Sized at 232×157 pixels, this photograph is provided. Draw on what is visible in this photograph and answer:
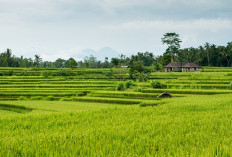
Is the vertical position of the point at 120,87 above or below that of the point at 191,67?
below

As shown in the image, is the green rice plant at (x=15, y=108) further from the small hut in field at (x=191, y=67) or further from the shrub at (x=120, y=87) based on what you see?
the small hut in field at (x=191, y=67)

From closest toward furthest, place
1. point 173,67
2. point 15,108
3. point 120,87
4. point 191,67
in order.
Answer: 1. point 15,108
2. point 120,87
3. point 191,67
4. point 173,67

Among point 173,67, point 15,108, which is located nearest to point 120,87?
point 15,108

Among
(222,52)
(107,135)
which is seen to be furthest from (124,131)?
(222,52)

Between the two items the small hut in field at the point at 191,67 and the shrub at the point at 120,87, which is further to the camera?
the small hut in field at the point at 191,67

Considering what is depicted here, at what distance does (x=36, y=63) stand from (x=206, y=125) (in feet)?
234

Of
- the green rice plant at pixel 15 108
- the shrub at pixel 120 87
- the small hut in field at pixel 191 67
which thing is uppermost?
the small hut in field at pixel 191 67

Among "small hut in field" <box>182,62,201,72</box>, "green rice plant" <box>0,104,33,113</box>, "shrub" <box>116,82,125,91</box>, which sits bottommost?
"green rice plant" <box>0,104,33,113</box>

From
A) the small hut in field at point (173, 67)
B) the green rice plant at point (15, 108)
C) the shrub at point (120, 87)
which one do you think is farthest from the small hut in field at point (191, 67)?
the green rice plant at point (15, 108)

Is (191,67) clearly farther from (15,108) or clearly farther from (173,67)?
(15,108)

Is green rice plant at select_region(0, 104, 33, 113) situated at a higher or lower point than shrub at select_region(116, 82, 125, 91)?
lower

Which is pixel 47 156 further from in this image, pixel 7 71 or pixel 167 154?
pixel 7 71

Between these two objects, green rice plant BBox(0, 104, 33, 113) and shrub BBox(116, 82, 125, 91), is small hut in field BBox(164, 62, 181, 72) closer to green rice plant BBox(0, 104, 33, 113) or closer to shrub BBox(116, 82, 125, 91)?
shrub BBox(116, 82, 125, 91)

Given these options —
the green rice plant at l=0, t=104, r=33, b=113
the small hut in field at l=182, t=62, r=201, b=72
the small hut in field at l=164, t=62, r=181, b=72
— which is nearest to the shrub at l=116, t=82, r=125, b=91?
the green rice plant at l=0, t=104, r=33, b=113
